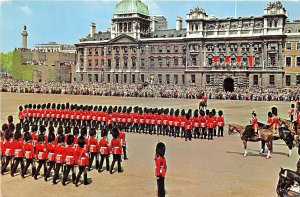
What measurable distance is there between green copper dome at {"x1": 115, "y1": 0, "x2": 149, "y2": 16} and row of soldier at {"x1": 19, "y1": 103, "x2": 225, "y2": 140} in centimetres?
6578

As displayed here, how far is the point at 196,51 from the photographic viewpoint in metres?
74.4

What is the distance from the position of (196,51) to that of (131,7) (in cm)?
2099

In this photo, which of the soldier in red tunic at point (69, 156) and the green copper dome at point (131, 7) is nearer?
the soldier in red tunic at point (69, 156)

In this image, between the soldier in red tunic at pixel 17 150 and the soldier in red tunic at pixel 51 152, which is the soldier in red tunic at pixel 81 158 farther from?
the soldier in red tunic at pixel 17 150

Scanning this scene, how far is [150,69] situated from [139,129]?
58.9m

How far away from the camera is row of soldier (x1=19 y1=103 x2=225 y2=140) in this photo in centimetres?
1956

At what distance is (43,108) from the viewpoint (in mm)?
A: 23016

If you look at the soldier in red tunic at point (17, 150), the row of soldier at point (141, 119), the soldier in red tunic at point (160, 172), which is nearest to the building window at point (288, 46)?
the row of soldier at point (141, 119)

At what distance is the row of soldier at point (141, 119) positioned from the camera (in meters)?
19.6

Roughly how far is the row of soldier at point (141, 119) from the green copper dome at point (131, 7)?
6578 centimetres

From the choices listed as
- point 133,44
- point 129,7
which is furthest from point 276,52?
point 129,7

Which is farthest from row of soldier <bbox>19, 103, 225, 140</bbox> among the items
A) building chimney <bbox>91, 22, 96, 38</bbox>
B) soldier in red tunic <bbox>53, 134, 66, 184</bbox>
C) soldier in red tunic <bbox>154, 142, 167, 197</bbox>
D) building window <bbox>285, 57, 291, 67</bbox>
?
building chimney <bbox>91, 22, 96, 38</bbox>

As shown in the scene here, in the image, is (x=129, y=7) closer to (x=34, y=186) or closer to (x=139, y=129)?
(x=139, y=129)

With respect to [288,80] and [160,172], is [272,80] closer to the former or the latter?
[288,80]
